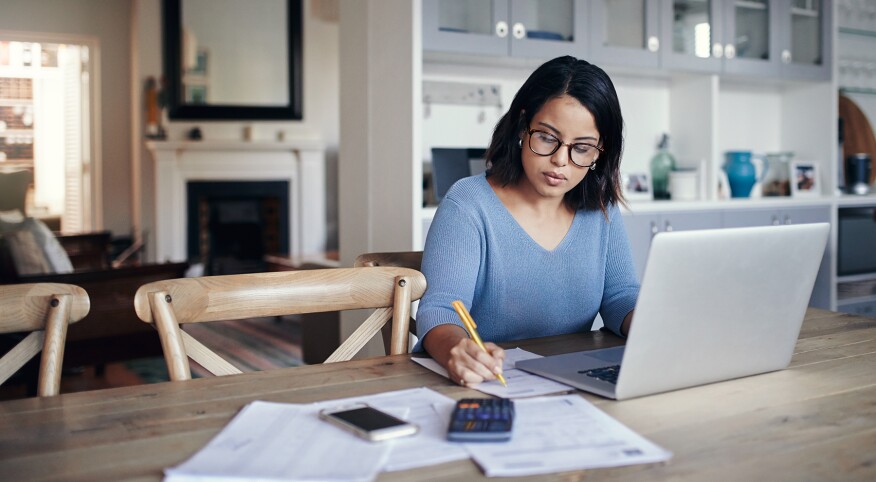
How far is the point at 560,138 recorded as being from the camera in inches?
62.9

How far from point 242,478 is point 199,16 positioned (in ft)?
22.5

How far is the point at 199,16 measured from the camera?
7035 mm

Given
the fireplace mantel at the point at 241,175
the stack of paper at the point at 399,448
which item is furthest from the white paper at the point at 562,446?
the fireplace mantel at the point at 241,175

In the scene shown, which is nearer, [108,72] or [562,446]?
[562,446]

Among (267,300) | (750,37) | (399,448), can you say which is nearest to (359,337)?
(267,300)

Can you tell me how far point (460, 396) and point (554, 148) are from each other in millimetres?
675

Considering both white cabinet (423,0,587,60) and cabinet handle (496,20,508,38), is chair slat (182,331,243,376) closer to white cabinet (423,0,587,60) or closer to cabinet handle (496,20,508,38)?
white cabinet (423,0,587,60)

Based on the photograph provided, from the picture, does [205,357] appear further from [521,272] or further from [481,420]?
[521,272]

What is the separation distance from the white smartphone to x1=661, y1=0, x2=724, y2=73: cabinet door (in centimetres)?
316

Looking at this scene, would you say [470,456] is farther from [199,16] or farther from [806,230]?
[199,16]

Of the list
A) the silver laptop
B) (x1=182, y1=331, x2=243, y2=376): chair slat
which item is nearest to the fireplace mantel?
(x1=182, y1=331, x2=243, y2=376): chair slat

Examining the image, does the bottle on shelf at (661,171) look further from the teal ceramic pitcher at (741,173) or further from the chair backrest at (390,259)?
the chair backrest at (390,259)

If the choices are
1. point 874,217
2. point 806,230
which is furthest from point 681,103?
point 806,230

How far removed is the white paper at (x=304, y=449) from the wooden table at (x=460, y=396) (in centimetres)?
2
